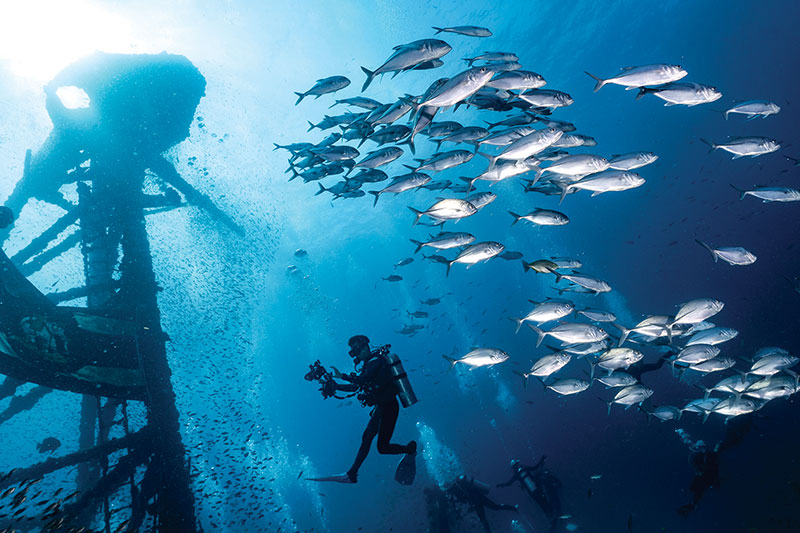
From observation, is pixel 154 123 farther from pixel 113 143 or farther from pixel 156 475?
pixel 156 475

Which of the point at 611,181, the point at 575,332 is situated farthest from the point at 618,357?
the point at 611,181

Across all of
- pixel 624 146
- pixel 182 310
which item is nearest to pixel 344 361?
pixel 182 310

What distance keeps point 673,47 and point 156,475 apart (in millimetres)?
48310

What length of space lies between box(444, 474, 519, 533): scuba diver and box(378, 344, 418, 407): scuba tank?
9066 mm

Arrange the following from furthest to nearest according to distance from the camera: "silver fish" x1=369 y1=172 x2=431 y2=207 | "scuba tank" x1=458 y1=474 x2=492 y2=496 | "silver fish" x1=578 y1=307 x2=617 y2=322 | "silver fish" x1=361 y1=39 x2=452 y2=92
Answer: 1. "scuba tank" x1=458 y1=474 x2=492 y2=496
2. "silver fish" x1=578 y1=307 x2=617 y2=322
3. "silver fish" x1=369 y1=172 x2=431 y2=207
4. "silver fish" x1=361 y1=39 x2=452 y2=92

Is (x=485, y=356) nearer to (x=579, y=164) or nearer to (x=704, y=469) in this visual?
(x=579, y=164)

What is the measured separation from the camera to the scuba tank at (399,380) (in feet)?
18.8

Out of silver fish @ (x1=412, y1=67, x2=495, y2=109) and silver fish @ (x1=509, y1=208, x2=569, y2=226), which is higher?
silver fish @ (x1=412, y1=67, x2=495, y2=109)

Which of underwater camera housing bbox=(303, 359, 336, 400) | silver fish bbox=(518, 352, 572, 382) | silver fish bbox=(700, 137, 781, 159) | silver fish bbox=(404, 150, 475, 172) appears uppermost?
silver fish bbox=(404, 150, 475, 172)

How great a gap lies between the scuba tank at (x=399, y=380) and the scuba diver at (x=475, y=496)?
9.07 m

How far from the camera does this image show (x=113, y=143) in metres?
10.4

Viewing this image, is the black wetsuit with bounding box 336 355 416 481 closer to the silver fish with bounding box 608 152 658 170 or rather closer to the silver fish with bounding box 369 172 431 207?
the silver fish with bounding box 369 172 431 207

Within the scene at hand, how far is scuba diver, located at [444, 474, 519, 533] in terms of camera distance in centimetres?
1218

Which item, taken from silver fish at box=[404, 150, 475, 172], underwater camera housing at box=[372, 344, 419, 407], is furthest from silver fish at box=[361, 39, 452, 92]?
underwater camera housing at box=[372, 344, 419, 407]
